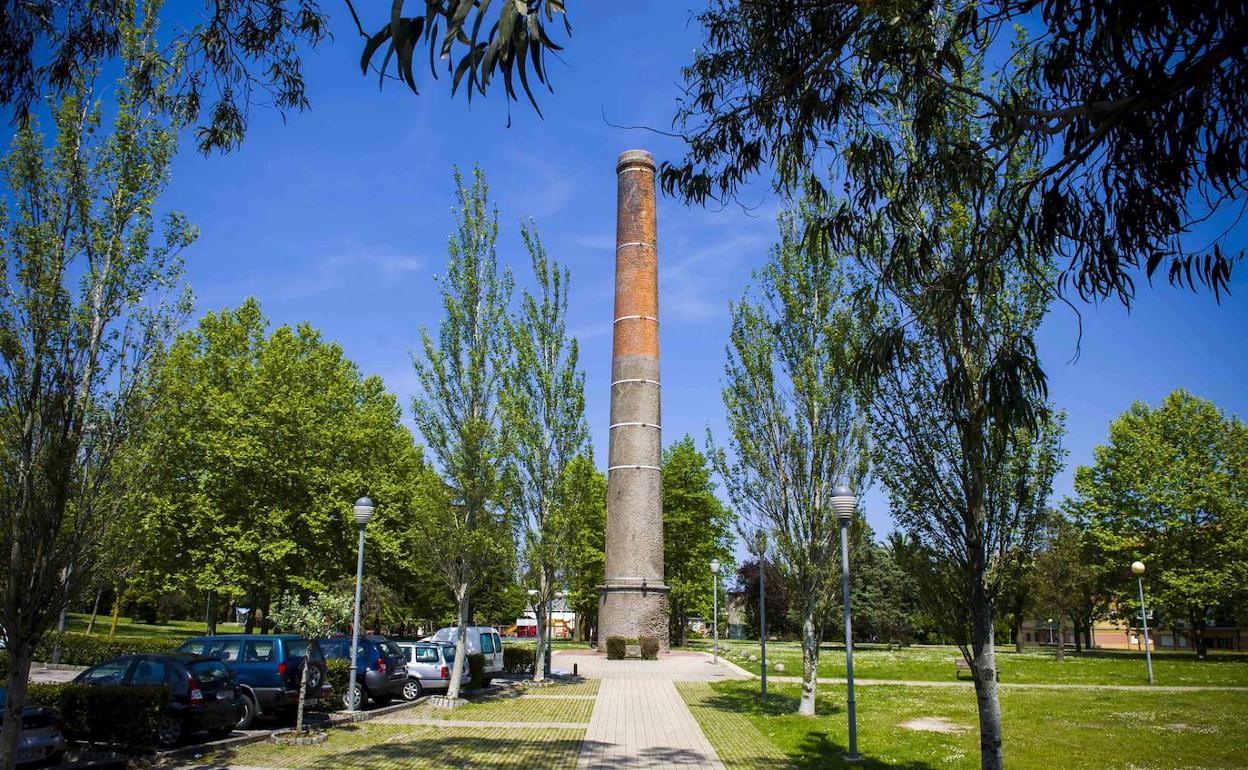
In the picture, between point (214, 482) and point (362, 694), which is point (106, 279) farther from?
point (214, 482)

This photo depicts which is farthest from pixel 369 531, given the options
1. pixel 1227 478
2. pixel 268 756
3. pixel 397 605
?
pixel 1227 478

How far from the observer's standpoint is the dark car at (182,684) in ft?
43.4

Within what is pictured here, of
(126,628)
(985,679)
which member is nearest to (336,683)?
(985,679)

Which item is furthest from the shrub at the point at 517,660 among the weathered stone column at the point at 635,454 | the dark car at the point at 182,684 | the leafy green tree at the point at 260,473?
the dark car at the point at 182,684

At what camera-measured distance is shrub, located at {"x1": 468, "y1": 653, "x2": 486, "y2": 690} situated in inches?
945

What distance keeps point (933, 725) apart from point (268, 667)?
13.5m

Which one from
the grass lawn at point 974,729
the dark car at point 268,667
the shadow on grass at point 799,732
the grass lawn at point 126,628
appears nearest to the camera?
the shadow on grass at point 799,732

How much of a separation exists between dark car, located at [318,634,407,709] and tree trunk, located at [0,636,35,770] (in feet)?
37.6

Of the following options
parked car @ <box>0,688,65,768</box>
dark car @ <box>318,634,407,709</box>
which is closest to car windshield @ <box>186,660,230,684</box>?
parked car @ <box>0,688,65,768</box>

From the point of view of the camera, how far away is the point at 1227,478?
44.5m

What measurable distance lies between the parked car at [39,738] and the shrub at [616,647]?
24.6 metres

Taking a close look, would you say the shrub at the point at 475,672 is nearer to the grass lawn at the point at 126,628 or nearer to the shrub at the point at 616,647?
the shrub at the point at 616,647

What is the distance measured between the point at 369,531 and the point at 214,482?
19.8ft

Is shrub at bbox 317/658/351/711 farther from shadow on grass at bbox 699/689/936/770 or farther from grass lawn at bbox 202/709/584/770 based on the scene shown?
shadow on grass at bbox 699/689/936/770
